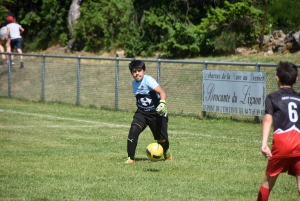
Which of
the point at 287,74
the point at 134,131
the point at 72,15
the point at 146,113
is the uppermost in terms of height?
the point at 72,15

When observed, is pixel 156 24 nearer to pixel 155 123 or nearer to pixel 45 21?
pixel 45 21

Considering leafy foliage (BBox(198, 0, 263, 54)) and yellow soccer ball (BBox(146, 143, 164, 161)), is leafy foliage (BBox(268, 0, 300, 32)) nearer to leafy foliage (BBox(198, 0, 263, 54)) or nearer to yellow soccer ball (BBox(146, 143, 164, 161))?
leafy foliage (BBox(198, 0, 263, 54))

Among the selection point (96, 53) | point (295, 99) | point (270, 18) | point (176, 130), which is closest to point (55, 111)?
point (176, 130)

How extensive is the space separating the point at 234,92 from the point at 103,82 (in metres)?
5.47

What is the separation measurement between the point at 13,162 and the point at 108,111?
31.4ft

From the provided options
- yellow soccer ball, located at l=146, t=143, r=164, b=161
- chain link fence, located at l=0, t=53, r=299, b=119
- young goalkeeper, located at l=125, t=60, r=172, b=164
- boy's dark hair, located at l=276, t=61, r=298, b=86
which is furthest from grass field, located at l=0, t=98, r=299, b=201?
boy's dark hair, located at l=276, t=61, r=298, b=86

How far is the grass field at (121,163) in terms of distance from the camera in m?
8.26

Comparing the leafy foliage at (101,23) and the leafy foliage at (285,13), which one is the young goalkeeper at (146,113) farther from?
the leafy foliage at (101,23)

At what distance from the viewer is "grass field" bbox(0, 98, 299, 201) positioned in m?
8.26

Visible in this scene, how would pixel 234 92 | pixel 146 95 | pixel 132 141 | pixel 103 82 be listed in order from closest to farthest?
pixel 132 141, pixel 146 95, pixel 234 92, pixel 103 82

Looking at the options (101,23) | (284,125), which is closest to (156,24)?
(101,23)

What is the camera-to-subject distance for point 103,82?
2100 centimetres

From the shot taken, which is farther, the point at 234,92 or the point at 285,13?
the point at 285,13

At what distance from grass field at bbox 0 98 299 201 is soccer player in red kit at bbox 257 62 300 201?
1.33m
